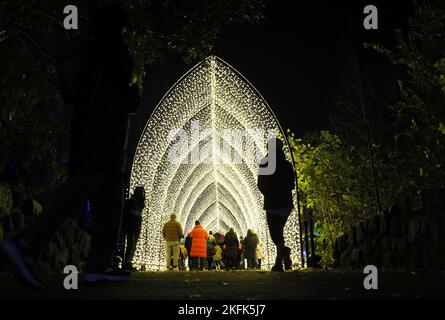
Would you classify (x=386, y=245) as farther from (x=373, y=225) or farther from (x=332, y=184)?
(x=332, y=184)

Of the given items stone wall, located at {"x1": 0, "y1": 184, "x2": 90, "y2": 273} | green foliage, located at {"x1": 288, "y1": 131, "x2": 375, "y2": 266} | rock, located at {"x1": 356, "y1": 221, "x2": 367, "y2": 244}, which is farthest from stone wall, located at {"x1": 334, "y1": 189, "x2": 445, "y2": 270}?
stone wall, located at {"x1": 0, "y1": 184, "x2": 90, "y2": 273}

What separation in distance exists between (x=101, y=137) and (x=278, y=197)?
13.8ft

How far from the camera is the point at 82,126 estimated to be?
3.47 metres

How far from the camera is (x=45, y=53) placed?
25.0ft

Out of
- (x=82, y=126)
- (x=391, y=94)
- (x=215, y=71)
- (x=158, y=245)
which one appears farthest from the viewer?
(x=158, y=245)

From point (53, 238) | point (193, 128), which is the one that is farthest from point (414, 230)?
point (193, 128)

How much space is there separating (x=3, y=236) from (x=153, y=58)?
3.77m

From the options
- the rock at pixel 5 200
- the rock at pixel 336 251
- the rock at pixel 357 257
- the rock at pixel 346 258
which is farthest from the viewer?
the rock at pixel 336 251

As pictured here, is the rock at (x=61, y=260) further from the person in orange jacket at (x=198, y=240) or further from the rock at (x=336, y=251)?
the rock at (x=336, y=251)

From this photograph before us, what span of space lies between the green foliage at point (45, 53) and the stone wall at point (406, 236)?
3.88 metres

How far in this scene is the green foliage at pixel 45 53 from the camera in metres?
6.21

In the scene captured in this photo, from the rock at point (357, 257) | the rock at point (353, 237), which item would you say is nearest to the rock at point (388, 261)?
the rock at point (357, 257)
